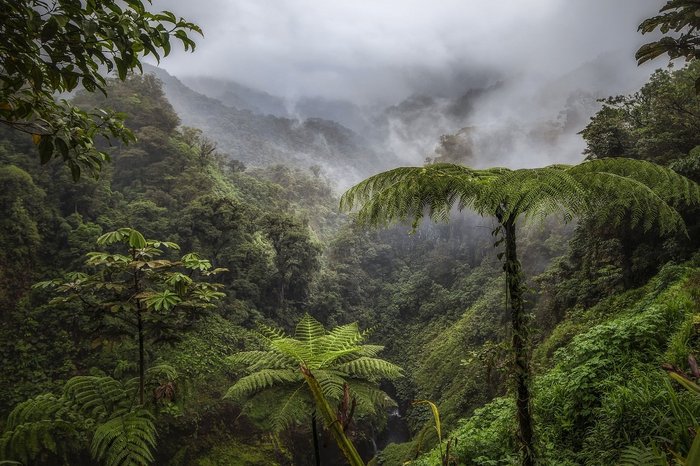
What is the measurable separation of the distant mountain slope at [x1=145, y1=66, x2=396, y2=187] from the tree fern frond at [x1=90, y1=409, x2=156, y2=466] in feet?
228

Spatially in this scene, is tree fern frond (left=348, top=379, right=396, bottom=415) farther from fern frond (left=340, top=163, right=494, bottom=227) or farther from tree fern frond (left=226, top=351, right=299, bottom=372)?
fern frond (left=340, top=163, right=494, bottom=227)

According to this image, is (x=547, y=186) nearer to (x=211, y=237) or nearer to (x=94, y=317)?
(x=94, y=317)

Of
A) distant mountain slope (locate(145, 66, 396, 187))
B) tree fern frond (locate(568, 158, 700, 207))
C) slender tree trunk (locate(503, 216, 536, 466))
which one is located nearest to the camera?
slender tree trunk (locate(503, 216, 536, 466))

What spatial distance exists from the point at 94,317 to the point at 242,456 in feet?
35.3

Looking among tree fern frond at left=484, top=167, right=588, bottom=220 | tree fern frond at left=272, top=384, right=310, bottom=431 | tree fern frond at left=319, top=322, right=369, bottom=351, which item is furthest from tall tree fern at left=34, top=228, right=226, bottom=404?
tree fern frond at left=484, top=167, right=588, bottom=220

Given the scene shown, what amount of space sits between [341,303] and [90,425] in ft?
72.2

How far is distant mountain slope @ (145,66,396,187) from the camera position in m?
78.1

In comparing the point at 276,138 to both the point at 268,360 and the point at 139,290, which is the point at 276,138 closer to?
the point at 139,290

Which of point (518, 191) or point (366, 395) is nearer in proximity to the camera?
point (518, 191)

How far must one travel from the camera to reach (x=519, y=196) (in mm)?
2465

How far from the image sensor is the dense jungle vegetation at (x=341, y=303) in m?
2.63

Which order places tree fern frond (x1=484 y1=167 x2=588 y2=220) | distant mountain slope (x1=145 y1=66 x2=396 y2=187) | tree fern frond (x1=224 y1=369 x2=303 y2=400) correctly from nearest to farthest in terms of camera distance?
1. tree fern frond (x1=484 y1=167 x2=588 y2=220)
2. tree fern frond (x1=224 y1=369 x2=303 y2=400)
3. distant mountain slope (x1=145 y1=66 x2=396 y2=187)

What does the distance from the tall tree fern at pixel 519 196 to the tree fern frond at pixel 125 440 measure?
2.32 meters

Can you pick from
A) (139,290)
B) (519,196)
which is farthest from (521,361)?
(139,290)
